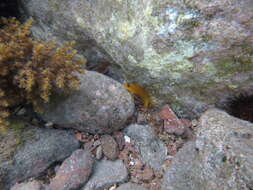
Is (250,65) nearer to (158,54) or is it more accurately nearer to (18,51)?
(158,54)

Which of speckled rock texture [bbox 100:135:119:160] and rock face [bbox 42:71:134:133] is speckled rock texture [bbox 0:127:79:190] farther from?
speckled rock texture [bbox 100:135:119:160]

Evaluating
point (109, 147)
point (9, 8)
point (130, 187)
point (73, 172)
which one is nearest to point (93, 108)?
point (109, 147)

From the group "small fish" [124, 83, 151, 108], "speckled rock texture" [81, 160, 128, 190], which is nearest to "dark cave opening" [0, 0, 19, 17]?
"small fish" [124, 83, 151, 108]

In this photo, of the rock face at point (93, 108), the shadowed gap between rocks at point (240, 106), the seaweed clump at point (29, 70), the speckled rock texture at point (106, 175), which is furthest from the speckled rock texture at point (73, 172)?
the shadowed gap between rocks at point (240, 106)

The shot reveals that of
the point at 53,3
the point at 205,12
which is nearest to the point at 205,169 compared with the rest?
the point at 205,12

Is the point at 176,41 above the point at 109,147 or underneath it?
above

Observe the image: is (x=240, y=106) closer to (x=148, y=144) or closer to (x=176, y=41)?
(x=176, y=41)

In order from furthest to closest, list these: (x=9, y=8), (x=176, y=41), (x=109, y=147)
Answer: (x=9, y=8) < (x=109, y=147) < (x=176, y=41)
